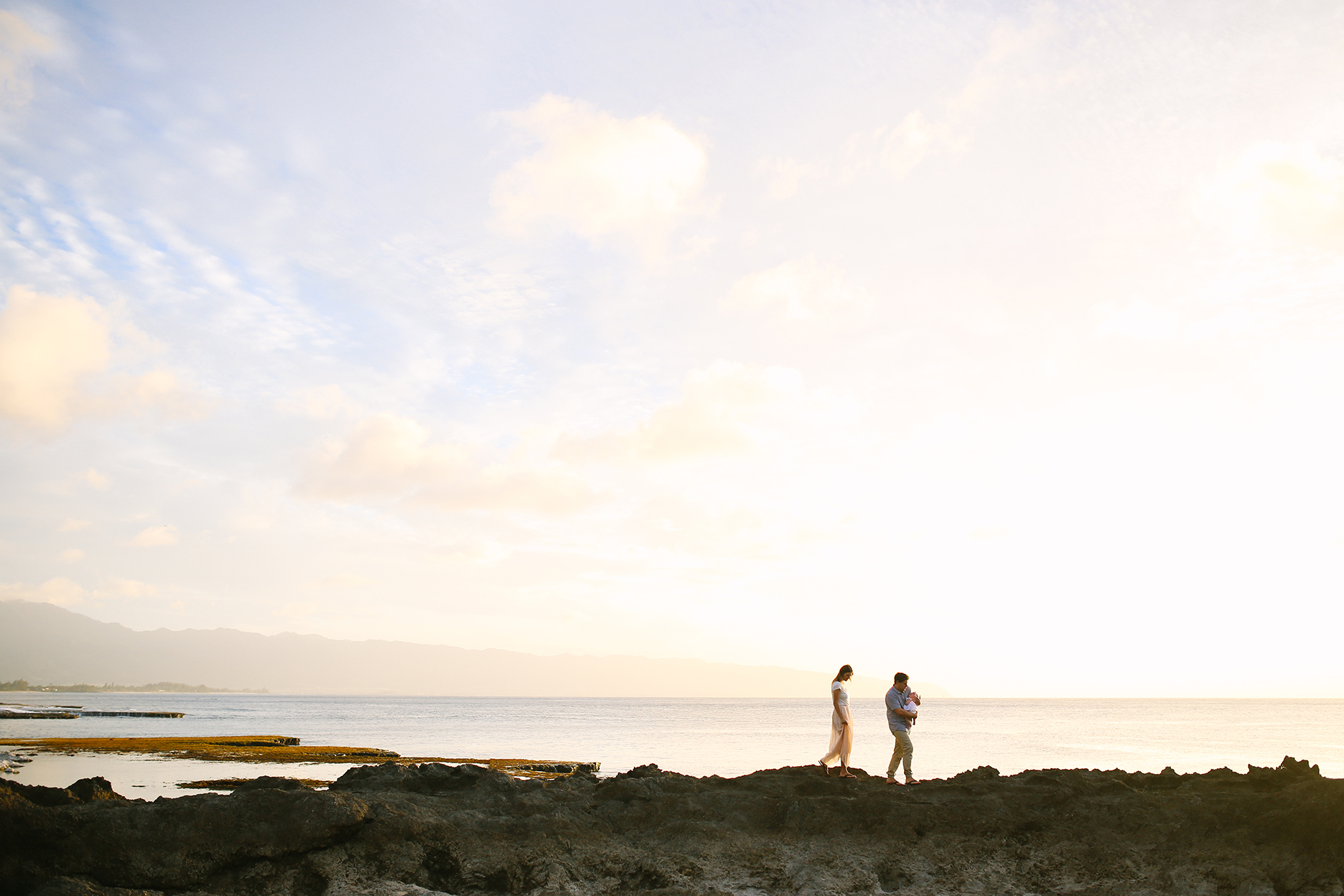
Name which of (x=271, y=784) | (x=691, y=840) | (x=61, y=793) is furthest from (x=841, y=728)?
(x=61, y=793)

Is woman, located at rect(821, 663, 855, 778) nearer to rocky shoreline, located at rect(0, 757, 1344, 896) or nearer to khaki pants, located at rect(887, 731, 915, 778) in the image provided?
khaki pants, located at rect(887, 731, 915, 778)

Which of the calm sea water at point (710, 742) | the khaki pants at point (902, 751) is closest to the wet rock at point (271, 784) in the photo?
the khaki pants at point (902, 751)

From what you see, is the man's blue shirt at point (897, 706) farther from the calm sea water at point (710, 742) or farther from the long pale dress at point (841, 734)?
the calm sea water at point (710, 742)

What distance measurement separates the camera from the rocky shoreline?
9.20 m

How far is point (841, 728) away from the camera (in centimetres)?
1412

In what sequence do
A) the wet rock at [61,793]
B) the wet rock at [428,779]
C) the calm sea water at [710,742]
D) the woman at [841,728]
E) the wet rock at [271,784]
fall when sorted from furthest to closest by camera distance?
the calm sea water at [710,742] → the woman at [841,728] → the wet rock at [428,779] → the wet rock at [271,784] → the wet rock at [61,793]

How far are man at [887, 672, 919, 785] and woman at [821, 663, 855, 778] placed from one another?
2.55 ft

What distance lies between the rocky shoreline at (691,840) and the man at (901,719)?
6.92ft

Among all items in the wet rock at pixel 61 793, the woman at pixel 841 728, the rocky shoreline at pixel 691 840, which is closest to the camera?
the rocky shoreline at pixel 691 840

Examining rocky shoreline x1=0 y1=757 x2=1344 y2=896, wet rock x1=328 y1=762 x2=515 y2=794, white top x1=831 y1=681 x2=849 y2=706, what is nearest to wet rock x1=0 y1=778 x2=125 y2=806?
rocky shoreline x1=0 y1=757 x2=1344 y2=896

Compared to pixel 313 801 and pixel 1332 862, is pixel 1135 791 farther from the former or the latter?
pixel 313 801

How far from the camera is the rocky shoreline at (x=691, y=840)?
9195mm

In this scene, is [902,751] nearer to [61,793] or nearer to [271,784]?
[271,784]

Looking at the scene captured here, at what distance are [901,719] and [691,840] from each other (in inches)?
205
